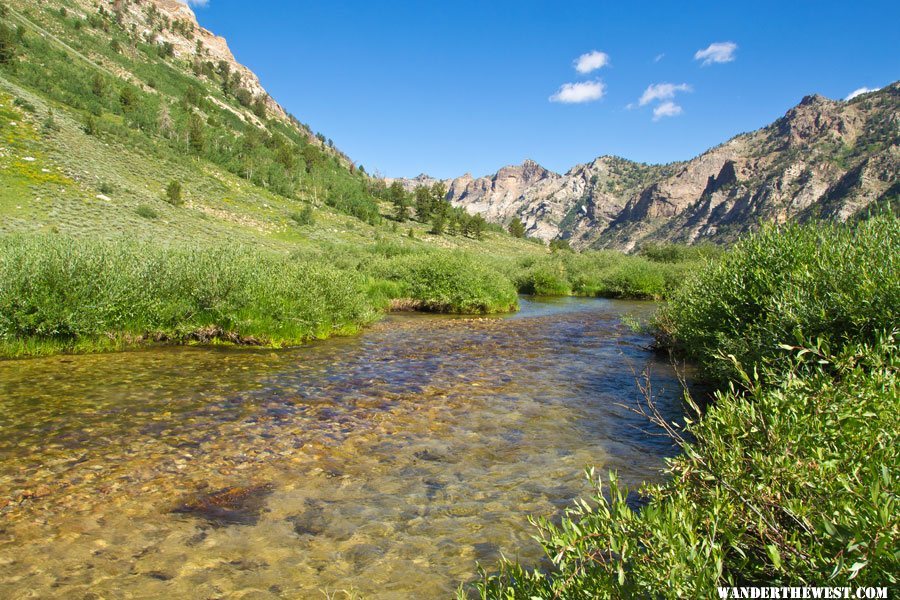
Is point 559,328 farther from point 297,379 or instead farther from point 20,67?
point 20,67

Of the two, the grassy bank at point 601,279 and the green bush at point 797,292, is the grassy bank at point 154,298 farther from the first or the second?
the grassy bank at point 601,279

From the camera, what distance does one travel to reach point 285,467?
682 centimetres

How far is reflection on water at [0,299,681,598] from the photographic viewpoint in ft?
15.4

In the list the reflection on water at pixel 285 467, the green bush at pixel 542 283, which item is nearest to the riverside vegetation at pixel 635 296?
the green bush at pixel 542 283

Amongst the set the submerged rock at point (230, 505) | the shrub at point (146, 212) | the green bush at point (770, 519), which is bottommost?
the submerged rock at point (230, 505)

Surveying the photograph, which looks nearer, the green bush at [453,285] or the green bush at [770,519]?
the green bush at [770,519]

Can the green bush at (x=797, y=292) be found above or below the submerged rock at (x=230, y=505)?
above

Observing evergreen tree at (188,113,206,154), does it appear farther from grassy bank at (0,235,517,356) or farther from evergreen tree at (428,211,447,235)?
grassy bank at (0,235,517,356)

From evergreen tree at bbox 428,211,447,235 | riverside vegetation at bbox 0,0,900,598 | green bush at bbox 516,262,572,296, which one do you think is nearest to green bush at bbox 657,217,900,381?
riverside vegetation at bbox 0,0,900,598

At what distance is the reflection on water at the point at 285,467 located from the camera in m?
4.69

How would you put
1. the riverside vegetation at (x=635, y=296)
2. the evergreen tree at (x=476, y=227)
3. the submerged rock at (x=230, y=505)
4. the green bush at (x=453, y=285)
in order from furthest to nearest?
the evergreen tree at (x=476, y=227) → the green bush at (x=453, y=285) → the submerged rock at (x=230, y=505) → the riverside vegetation at (x=635, y=296)

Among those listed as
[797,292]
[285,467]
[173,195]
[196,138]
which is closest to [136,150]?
[196,138]

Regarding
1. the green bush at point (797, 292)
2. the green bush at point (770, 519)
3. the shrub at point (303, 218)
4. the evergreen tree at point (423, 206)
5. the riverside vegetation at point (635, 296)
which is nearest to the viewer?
the green bush at point (770, 519)

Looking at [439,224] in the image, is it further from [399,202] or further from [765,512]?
[765,512]
